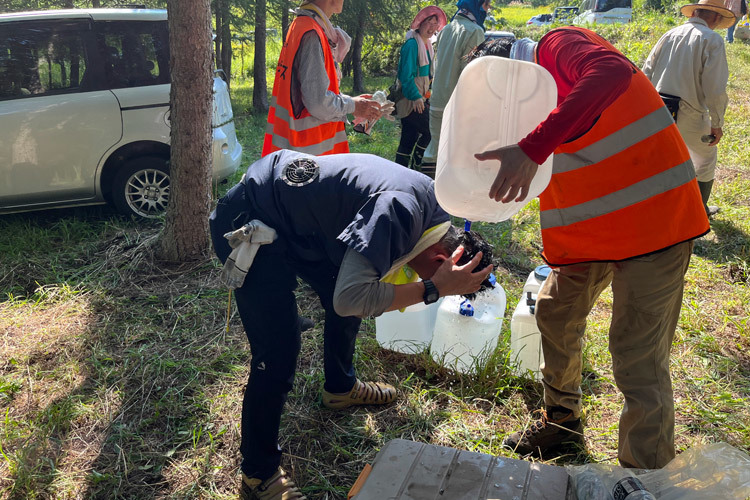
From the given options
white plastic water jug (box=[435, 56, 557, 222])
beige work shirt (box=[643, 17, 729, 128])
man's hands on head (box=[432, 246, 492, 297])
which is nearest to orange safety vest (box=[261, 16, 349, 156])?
white plastic water jug (box=[435, 56, 557, 222])

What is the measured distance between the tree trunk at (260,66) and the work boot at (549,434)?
9.04 metres

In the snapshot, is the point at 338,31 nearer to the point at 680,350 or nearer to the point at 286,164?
the point at 286,164

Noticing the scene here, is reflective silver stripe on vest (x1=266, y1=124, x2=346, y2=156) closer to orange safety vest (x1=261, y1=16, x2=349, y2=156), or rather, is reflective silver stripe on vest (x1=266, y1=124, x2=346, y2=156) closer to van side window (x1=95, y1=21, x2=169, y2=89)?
orange safety vest (x1=261, y1=16, x2=349, y2=156)

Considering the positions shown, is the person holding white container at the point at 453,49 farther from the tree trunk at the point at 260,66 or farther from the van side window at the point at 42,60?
the tree trunk at the point at 260,66

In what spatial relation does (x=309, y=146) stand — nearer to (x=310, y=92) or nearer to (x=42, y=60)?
(x=310, y=92)

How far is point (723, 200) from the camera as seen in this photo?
550cm

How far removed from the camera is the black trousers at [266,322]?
2.00m

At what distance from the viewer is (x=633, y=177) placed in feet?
6.36

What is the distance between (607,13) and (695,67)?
48.6 ft

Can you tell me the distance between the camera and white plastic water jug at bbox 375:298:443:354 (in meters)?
3.34

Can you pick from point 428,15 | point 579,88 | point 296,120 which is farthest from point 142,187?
point 579,88

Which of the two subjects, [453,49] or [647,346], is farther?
[453,49]

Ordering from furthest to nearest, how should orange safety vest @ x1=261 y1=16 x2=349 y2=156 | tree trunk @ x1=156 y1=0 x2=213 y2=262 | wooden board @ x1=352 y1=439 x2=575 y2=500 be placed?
tree trunk @ x1=156 y1=0 x2=213 y2=262 → orange safety vest @ x1=261 y1=16 x2=349 y2=156 → wooden board @ x1=352 y1=439 x2=575 y2=500

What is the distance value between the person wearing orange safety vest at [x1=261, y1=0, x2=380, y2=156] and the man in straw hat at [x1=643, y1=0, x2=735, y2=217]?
2522 millimetres
